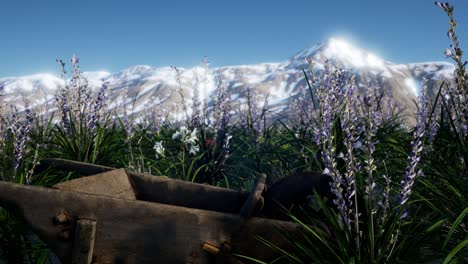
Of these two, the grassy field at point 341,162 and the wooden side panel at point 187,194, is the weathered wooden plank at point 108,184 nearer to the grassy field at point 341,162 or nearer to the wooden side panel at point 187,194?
the wooden side panel at point 187,194

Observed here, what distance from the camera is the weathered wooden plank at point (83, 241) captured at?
3020 mm

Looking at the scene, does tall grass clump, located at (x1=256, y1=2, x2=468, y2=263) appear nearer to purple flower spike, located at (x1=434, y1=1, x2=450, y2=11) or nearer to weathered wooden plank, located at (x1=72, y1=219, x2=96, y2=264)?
purple flower spike, located at (x1=434, y1=1, x2=450, y2=11)

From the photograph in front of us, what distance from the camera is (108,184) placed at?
4.14 metres

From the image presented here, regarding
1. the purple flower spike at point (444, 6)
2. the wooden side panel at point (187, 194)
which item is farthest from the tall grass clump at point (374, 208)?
the wooden side panel at point (187, 194)

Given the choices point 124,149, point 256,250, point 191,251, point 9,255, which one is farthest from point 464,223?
point 124,149

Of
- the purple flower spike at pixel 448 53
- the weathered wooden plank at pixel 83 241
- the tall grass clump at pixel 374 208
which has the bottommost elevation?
the weathered wooden plank at pixel 83 241

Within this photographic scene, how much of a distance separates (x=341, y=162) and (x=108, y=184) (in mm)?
2456

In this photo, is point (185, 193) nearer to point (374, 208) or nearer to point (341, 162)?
point (341, 162)

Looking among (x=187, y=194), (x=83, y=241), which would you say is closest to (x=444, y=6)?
(x=187, y=194)

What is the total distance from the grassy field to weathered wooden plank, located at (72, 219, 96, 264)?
78cm

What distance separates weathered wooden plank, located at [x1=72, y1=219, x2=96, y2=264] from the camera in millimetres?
3020

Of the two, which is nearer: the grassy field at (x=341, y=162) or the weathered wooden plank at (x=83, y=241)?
the grassy field at (x=341, y=162)

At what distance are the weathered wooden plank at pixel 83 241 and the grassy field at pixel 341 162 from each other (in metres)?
0.78

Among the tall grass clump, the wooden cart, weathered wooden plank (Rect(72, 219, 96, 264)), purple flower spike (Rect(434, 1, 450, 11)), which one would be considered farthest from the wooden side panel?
purple flower spike (Rect(434, 1, 450, 11))
